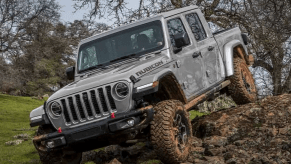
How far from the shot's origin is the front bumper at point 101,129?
4.48 m

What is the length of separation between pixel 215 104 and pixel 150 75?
1091 cm

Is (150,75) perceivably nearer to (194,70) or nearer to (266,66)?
(194,70)

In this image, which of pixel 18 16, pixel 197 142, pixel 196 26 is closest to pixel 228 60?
pixel 196 26

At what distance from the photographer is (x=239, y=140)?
559 cm

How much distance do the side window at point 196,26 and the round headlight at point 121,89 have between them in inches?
107

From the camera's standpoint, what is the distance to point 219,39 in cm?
762

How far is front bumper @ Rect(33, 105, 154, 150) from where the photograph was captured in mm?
4477

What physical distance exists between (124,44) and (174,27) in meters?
1.00

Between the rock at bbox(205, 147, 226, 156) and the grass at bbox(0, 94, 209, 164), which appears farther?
the grass at bbox(0, 94, 209, 164)

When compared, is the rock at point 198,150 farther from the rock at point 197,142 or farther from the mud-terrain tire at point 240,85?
the mud-terrain tire at point 240,85

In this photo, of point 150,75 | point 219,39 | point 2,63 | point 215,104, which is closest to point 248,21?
point 215,104

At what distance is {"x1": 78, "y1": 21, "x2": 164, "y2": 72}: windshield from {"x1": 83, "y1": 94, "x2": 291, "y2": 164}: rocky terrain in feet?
5.15

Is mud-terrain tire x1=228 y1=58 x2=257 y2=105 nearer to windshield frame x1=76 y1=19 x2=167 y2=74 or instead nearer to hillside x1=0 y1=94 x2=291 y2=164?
hillside x1=0 y1=94 x2=291 y2=164

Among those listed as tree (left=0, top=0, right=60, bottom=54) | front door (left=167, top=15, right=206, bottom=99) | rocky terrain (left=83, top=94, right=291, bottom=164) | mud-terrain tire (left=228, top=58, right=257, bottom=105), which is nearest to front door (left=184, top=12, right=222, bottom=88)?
front door (left=167, top=15, right=206, bottom=99)
